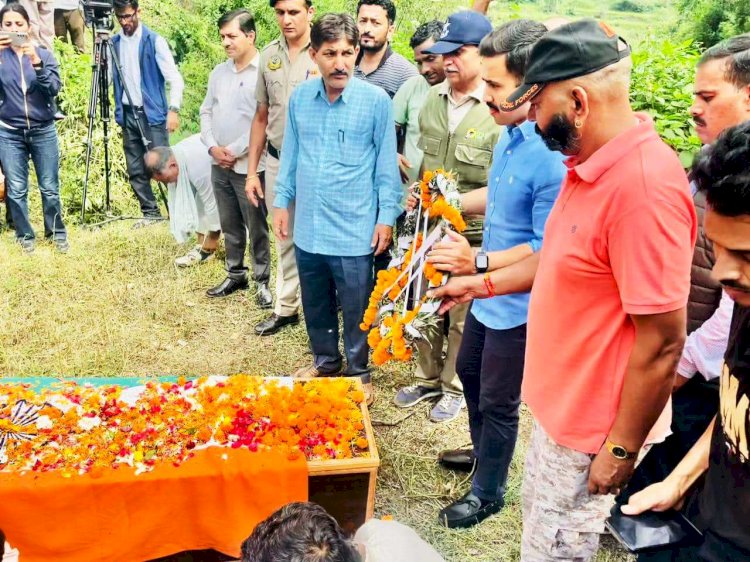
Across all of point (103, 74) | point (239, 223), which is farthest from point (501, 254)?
point (103, 74)

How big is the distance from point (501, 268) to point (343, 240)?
1.37m

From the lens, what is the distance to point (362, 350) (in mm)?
3646

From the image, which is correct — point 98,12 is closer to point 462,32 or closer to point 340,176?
point 340,176

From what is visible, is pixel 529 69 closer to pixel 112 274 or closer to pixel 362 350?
pixel 362 350

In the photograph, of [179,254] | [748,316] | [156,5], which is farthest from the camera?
[156,5]

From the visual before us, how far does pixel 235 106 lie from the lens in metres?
4.52

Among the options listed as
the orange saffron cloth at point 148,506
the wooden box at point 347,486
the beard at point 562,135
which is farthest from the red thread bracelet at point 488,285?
the orange saffron cloth at point 148,506

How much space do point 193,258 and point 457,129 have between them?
123 inches

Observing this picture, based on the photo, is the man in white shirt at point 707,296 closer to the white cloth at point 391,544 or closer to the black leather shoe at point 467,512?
the black leather shoe at point 467,512

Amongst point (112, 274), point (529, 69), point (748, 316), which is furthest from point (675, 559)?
point (112, 274)

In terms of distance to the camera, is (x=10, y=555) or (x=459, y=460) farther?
(x=459, y=460)

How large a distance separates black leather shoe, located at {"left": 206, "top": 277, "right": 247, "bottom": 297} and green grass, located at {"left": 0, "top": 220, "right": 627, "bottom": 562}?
0.08 m

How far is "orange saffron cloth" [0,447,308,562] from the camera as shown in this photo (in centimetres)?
222

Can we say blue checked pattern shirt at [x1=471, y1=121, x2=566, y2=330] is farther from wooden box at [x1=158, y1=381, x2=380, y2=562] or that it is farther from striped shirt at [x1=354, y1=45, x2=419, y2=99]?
striped shirt at [x1=354, y1=45, x2=419, y2=99]
